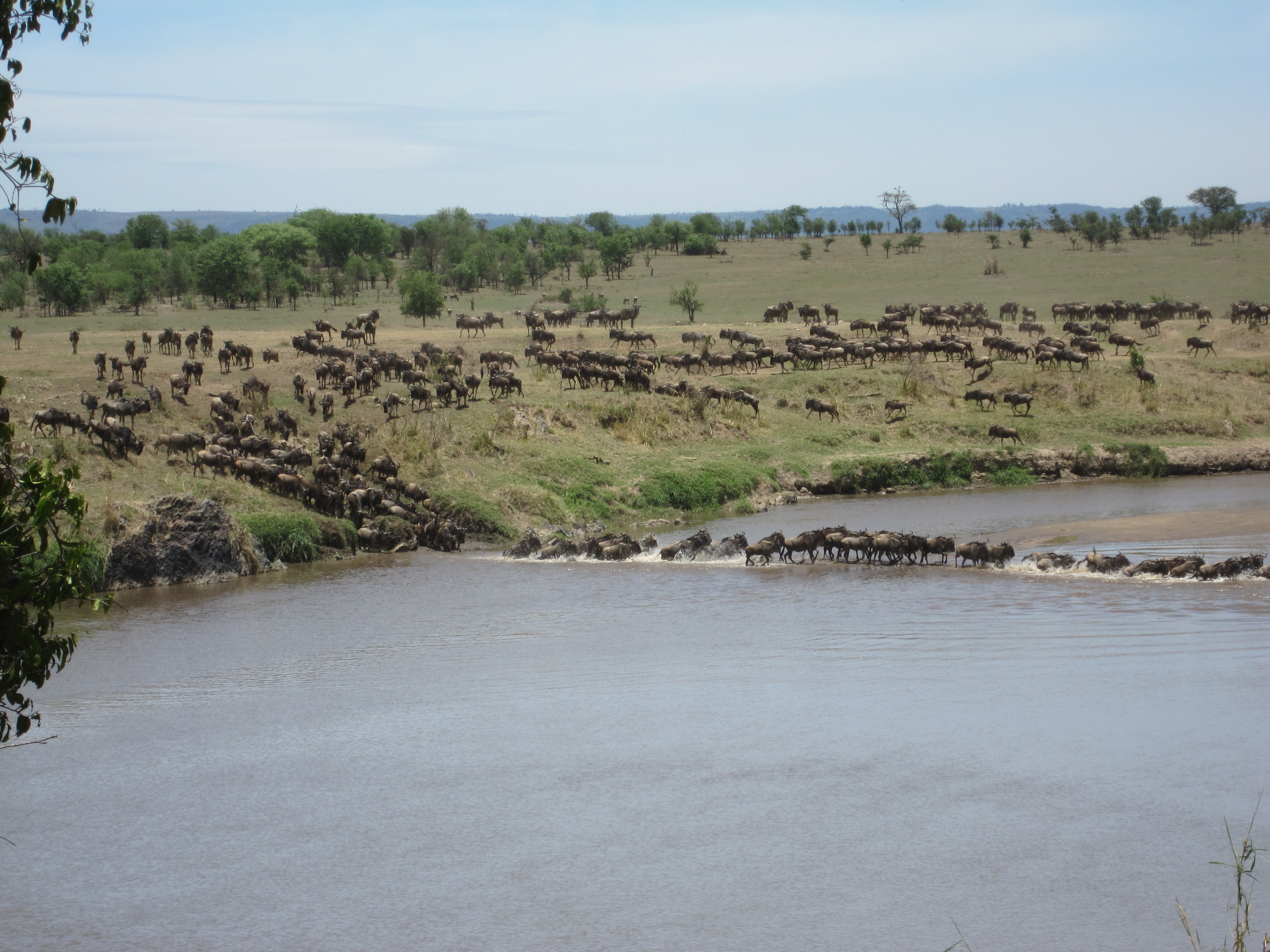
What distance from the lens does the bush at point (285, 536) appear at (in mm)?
21844

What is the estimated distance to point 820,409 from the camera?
118 ft

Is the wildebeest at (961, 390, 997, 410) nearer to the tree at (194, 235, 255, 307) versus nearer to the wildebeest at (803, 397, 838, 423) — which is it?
the wildebeest at (803, 397, 838, 423)

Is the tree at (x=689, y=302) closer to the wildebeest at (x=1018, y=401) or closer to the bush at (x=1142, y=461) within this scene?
the wildebeest at (x=1018, y=401)

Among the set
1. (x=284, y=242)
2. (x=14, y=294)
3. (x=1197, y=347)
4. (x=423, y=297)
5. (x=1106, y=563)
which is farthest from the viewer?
(x=284, y=242)

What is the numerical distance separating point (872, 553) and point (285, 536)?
11117 mm

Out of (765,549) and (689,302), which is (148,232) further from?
(765,549)

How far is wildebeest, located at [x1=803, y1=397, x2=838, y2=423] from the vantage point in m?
35.8

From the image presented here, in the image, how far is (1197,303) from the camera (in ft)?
190

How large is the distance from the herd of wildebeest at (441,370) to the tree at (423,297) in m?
2.13

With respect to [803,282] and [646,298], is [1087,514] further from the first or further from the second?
[803,282]

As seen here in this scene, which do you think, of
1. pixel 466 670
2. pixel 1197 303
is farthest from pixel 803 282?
pixel 466 670

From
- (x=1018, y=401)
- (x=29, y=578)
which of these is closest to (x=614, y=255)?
(x=1018, y=401)

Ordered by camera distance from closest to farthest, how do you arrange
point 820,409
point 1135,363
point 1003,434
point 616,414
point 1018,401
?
point 616,414 → point 1003,434 → point 820,409 → point 1018,401 → point 1135,363

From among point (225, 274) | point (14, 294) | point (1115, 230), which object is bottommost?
point (14, 294)
